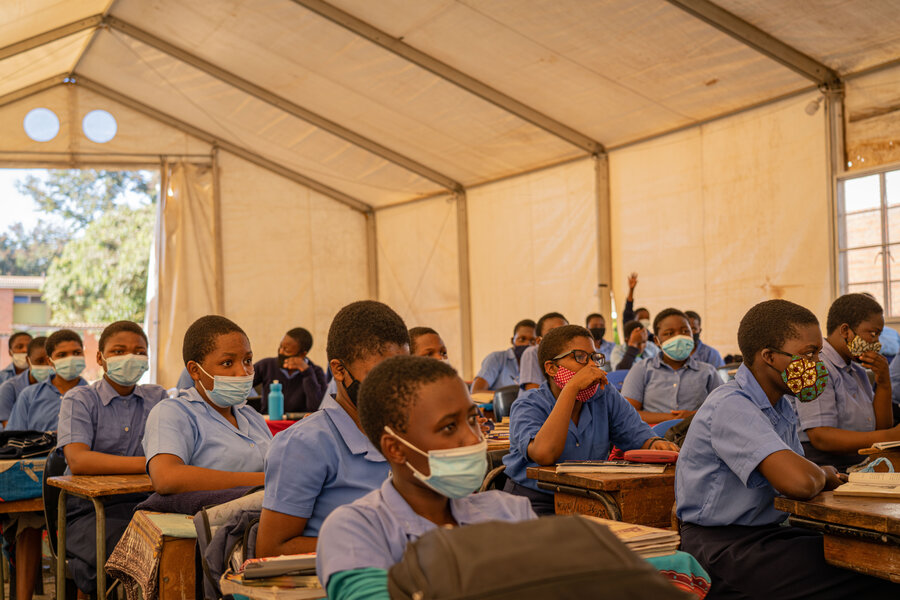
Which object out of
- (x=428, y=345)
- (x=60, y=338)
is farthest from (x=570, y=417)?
(x=60, y=338)

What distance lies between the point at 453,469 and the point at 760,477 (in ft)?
4.55

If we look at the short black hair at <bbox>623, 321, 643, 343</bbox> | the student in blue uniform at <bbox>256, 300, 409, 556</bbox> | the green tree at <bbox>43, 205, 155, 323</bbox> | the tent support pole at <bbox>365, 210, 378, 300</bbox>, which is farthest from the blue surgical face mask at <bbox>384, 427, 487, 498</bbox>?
the green tree at <bbox>43, 205, 155, 323</bbox>

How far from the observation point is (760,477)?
2641 millimetres

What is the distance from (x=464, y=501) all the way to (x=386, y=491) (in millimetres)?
184

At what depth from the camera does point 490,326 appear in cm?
1253

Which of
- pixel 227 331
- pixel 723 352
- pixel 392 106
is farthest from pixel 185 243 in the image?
pixel 227 331

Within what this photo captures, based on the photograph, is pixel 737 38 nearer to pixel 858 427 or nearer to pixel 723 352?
pixel 723 352

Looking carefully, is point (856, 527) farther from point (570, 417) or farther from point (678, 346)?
point (678, 346)

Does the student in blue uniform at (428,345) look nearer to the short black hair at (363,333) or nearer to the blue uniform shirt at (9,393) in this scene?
the short black hair at (363,333)

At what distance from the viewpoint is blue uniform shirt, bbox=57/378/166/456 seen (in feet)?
12.6

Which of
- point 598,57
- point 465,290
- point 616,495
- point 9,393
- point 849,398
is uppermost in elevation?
point 598,57

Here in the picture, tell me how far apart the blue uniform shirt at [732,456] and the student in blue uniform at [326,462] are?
3.55 feet

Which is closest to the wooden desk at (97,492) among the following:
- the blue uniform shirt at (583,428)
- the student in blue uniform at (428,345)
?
the blue uniform shirt at (583,428)

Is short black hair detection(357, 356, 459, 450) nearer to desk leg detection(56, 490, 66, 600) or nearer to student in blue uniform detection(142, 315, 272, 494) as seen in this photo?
student in blue uniform detection(142, 315, 272, 494)
